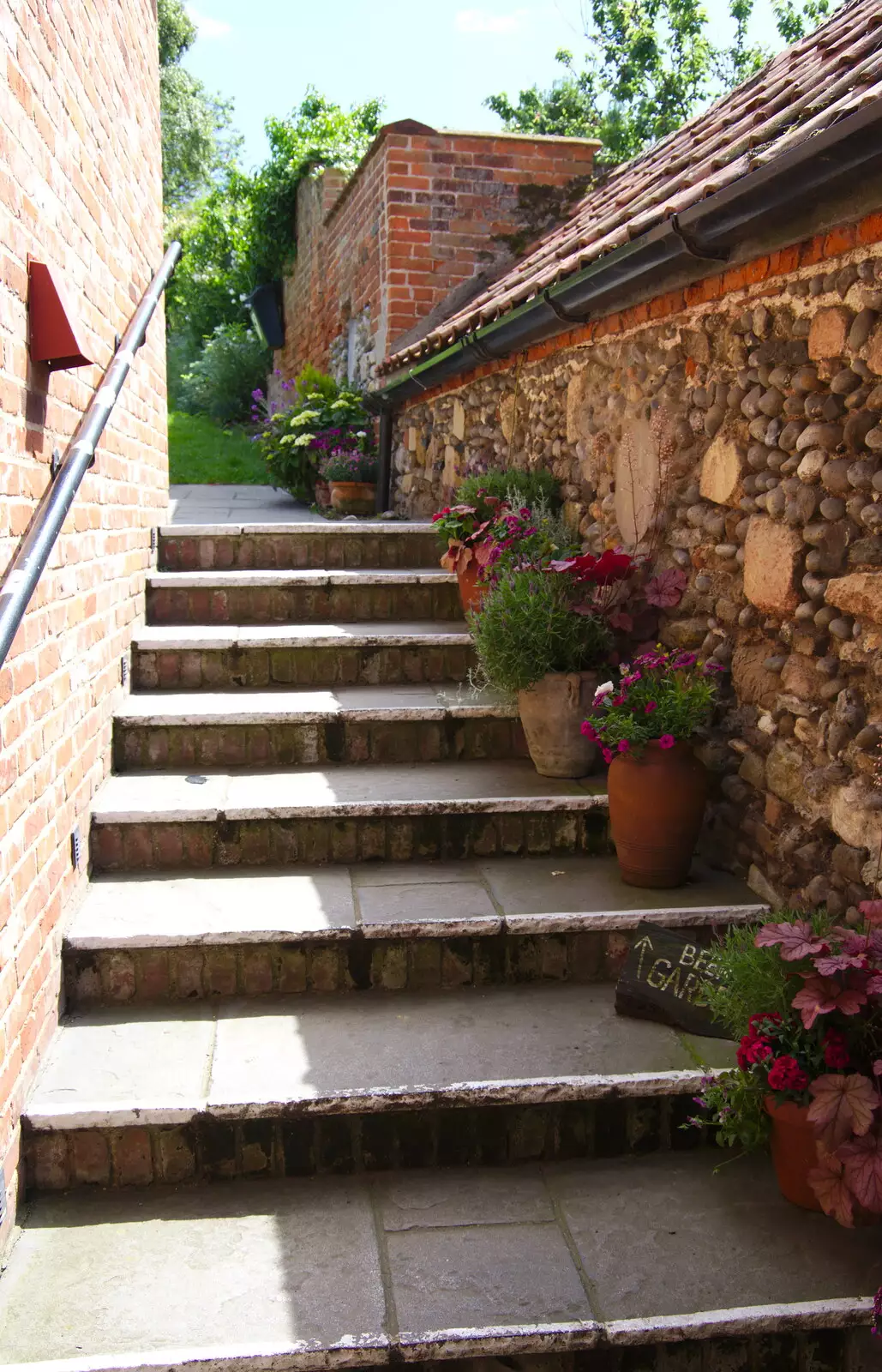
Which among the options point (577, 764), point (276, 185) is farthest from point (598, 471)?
point (276, 185)

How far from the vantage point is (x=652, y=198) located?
3.63m

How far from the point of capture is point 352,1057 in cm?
252

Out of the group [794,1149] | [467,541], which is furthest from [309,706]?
[794,1149]

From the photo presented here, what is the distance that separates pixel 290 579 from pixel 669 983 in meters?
2.52

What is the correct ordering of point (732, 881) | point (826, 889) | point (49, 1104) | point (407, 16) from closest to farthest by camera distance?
point (49, 1104)
point (826, 889)
point (732, 881)
point (407, 16)

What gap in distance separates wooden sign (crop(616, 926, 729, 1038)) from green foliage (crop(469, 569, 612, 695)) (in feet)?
3.35

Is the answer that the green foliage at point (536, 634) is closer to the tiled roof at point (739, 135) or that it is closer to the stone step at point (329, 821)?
the stone step at point (329, 821)

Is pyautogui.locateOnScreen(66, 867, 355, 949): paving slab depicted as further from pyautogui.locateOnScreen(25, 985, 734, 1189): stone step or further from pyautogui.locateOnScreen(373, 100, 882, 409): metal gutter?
pyautogui.locateOnScreen(373, 100, 882, 409): metal gutter

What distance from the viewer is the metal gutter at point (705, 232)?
2240mm

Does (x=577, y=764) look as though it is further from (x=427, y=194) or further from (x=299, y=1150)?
(x=427, y=194)

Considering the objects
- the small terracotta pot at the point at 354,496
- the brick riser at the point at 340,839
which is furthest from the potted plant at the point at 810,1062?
the small terracotta pot at the point at 354,496

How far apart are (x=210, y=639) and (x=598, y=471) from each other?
156 centimetres

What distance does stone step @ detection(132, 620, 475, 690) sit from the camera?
4.11 meters

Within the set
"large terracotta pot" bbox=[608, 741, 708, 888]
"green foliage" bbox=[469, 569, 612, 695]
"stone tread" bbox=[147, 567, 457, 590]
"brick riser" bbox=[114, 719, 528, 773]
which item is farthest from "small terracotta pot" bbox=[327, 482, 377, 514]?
"large terracotta pot" bbox=[608, 741, 708, 888]
